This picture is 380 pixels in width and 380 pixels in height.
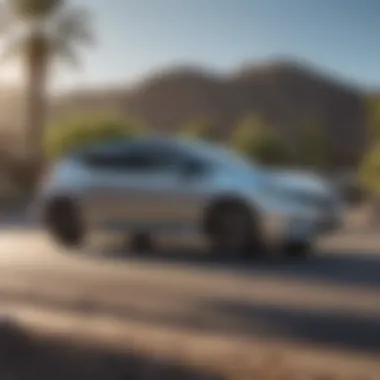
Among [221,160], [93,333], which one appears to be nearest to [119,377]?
[93,333]

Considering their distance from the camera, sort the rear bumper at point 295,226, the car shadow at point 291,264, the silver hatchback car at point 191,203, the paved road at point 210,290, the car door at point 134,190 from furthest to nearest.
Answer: the rear bumper at point 295,226 < the silver hatchback car at point 191,203 < the car door at point 134,190 < the car shadow at point 291,264 < the paved road at point 210,290

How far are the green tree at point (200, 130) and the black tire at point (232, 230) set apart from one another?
4.95 m

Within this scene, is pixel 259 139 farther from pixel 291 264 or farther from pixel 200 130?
pixel 291 264

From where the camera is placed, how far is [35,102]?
522cm

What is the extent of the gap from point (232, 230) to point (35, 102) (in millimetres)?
5305

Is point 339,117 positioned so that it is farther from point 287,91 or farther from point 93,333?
point 93,333

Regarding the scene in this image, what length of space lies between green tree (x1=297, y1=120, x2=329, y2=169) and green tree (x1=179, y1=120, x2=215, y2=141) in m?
0.35

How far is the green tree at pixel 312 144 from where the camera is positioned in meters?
4.88

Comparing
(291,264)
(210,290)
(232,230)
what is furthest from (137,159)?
A: (232,230)

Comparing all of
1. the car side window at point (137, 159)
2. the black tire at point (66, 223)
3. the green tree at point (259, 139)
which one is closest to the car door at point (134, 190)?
the car side window at point (137, 159)

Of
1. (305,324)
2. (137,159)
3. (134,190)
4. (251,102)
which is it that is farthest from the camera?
(134,190)

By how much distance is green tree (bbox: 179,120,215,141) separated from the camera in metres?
5.04

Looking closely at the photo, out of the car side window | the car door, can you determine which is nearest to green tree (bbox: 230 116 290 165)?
the car side window

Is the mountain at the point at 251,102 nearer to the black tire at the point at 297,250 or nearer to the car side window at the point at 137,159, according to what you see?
the car side window at the point at 137,159
